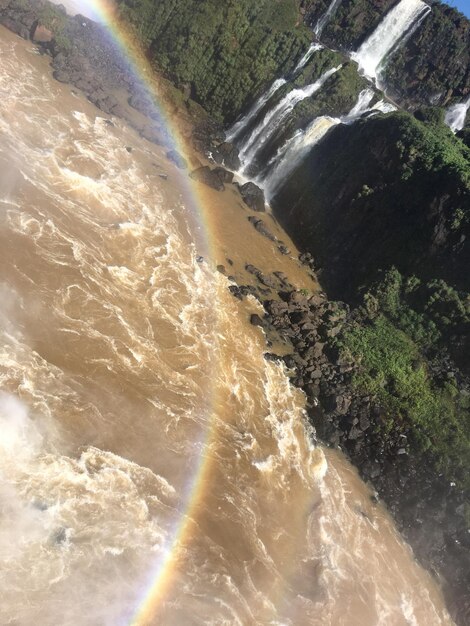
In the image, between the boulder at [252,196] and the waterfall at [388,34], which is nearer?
the boulder at [252,196]

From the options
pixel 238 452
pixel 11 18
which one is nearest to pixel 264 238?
pixel 238 452

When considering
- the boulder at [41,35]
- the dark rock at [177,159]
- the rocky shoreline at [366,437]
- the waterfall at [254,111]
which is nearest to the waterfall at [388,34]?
the waterfall at [254,111]

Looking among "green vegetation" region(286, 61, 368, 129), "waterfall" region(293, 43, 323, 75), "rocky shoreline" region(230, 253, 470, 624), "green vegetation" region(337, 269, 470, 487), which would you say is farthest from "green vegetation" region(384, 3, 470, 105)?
"rocky shoreline" region(230, 253, 470, 624)

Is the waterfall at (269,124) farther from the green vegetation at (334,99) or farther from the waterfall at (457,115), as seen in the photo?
the waterfall at (457,115)

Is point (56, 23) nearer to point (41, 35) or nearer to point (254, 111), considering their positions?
point (41, 35)

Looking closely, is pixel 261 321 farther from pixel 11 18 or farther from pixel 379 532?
pixel 11 18

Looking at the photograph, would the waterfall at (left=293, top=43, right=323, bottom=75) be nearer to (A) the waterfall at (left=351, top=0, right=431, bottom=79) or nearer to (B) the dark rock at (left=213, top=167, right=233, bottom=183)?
(A) the waterfall at (left=351, top=0, right=431, bottom=79)

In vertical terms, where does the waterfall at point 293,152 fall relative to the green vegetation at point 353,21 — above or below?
below
